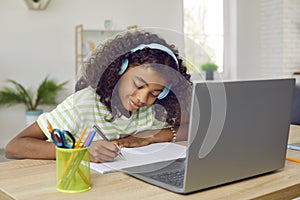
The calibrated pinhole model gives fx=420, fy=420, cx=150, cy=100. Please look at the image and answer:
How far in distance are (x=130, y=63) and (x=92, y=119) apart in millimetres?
179

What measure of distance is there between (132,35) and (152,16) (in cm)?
404

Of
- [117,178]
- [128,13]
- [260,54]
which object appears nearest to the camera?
[117,178]

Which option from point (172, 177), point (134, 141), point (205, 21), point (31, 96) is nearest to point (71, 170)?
point (172, 177)

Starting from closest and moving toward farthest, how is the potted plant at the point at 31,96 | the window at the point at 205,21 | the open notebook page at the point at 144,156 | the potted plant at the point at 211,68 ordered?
the potted plant at the point at 211,68, the open notebook page at the point at 144,156, the potted plant at the point at 31,96, the window at the point at 205,21

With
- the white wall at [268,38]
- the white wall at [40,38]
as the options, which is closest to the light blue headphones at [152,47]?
the white wall at [40,38]

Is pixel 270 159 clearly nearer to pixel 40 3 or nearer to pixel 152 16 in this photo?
pixel 40 3

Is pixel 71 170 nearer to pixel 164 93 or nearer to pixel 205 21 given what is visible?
pixel 164 93

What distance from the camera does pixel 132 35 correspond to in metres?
1.03

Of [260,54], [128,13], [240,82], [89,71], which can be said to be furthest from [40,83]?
[240,82]

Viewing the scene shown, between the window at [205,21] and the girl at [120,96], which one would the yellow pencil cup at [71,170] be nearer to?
the girl at [120,96]

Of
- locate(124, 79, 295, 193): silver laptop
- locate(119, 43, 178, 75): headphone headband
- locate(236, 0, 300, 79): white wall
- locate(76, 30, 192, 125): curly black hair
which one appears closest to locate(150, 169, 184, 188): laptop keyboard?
locate(124, 79, 295, 193): silver laptop

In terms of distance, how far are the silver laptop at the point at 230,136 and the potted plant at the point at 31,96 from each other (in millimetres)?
3352

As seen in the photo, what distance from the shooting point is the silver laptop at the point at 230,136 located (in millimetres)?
798

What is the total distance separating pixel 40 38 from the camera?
4281 millimetres
